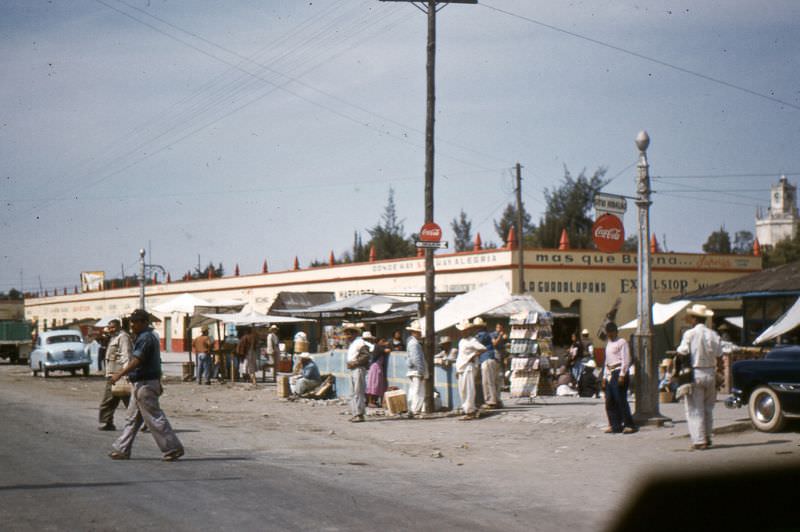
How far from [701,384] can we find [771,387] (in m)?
1.84

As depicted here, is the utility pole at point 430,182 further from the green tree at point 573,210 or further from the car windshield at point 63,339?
the green tree at point 573,210

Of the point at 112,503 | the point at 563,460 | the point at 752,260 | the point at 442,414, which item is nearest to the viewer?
the point at 112,503

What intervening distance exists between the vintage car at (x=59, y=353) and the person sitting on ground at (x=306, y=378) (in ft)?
55.6

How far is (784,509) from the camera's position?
3254mm

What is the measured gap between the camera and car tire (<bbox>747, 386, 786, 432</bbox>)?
13.4 m

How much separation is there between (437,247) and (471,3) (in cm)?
539

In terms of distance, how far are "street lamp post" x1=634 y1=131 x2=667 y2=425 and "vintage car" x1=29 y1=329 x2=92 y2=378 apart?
28.2 metres

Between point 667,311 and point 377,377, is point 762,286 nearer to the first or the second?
point 667,311

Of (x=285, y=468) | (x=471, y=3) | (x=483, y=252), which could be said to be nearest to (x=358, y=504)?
(x=285, y=468)

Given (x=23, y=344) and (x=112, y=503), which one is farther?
(x=23, y=344)

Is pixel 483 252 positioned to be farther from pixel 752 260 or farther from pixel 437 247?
pixel 437 247

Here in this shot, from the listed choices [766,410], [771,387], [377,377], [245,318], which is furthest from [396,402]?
[245,318]

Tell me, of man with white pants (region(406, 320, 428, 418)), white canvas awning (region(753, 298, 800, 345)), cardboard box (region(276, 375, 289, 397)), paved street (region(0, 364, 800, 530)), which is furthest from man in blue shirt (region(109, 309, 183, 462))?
cardboard box (region(276, 375, 289, 397))

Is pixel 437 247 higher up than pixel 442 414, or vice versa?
pixel 437 247
